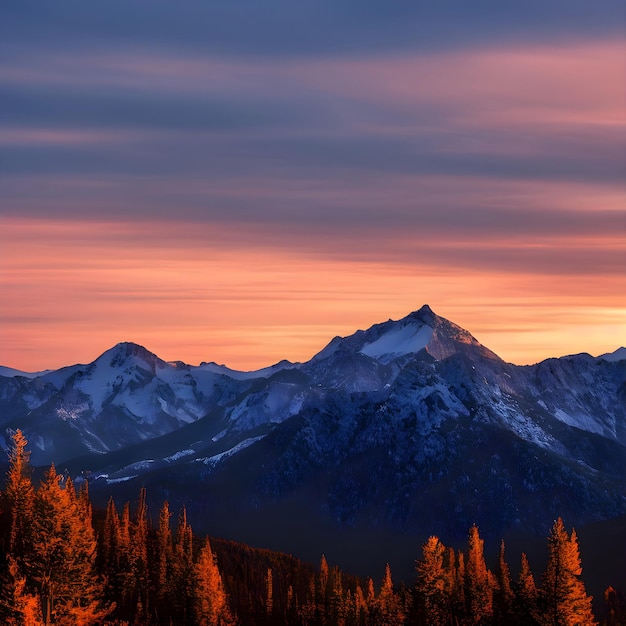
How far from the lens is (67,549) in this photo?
190 meters

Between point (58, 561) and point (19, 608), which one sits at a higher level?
point (58, 561)

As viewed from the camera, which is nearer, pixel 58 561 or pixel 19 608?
pixel 19 608

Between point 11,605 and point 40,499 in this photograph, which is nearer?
point 11,605

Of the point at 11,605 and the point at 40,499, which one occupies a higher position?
the point at 40,499

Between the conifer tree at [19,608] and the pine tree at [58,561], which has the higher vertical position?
the pine tree at [58,561]

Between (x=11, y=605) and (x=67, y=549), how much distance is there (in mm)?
12034

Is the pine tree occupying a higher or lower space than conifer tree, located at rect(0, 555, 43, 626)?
higher

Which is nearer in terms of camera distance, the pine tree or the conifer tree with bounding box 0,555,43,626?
the conifer tree with bounding box 0,555,43,626

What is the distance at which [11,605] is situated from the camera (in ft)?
597

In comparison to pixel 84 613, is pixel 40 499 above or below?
above

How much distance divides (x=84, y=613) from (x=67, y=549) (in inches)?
393

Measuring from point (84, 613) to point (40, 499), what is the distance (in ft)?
58.5

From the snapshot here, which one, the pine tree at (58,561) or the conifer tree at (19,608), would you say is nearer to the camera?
the conifer tree at (19,608)
